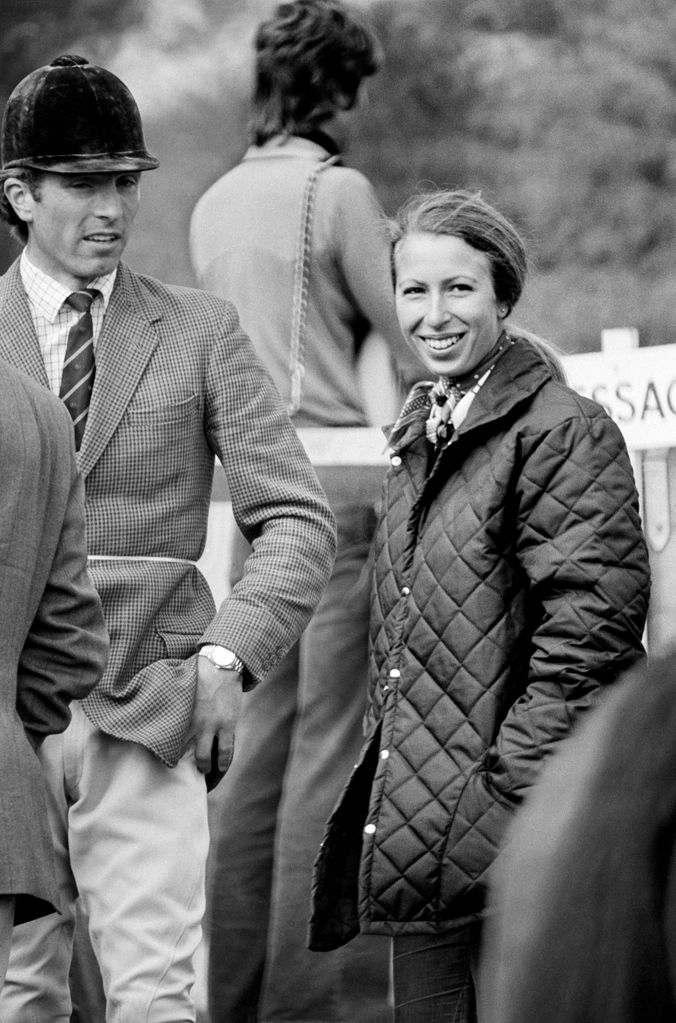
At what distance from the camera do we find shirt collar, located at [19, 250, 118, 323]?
11.8 feet

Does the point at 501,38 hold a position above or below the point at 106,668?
above

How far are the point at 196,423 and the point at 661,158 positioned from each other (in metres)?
1.85

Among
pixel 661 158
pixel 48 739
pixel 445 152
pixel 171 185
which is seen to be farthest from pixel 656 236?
pixel 48 739

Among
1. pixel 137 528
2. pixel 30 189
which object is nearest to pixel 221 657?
pixel 137 528

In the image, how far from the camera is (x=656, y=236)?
15.9ft

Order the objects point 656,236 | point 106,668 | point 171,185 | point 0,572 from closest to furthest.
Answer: point 0,572 → point 106,668 → point 656,236 → point 171,185

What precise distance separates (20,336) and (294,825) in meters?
1.77

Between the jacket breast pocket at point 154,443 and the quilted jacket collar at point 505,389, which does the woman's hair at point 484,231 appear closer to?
the quilted jacket collar at point 505,389

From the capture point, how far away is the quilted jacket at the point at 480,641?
3.40m

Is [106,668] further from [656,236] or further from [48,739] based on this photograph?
[656,236]

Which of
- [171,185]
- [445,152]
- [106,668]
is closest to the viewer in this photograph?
[106,668]

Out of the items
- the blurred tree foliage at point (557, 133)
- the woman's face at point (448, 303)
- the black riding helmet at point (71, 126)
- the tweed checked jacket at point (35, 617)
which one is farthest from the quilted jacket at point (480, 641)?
the blurred tree foliage at point (557, 133)

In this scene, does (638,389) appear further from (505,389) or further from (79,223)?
(79,223)

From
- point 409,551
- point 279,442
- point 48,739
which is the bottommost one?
point 48,739
